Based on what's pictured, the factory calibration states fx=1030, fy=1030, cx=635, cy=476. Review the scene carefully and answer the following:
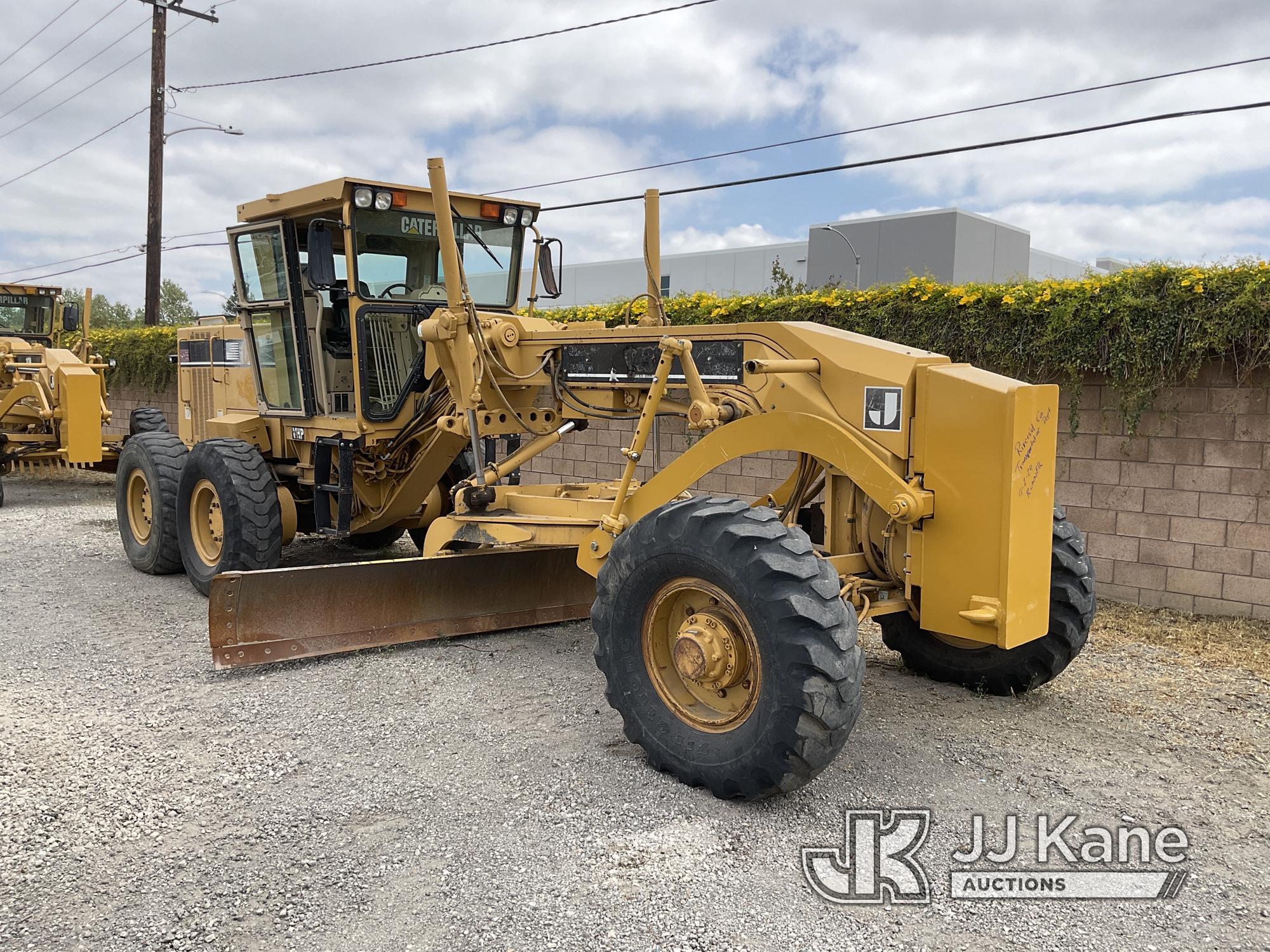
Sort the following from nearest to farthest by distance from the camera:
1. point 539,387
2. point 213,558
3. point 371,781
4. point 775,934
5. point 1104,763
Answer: point 775,934 < point 371,781 < point 1104,763 < point 539,387 < point 213,558

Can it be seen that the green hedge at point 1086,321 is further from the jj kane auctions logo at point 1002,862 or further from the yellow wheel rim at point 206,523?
the jj kane auctions logo at point 1002,862

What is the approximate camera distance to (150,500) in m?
8.20

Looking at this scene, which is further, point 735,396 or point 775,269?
point 775,269

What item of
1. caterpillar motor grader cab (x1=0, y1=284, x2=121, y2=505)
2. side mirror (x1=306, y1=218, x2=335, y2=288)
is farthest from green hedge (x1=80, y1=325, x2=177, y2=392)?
side mirror (x1=306, y1=218, x2=335, y2=288)

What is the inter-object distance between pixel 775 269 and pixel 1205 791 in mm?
11747

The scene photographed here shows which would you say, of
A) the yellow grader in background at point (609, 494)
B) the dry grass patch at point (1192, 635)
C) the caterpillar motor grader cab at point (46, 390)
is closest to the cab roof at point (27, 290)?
the caterpillar motor grader cab at point (46, 390)

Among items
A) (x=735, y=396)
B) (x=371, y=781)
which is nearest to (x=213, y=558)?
(x=371, y=781)

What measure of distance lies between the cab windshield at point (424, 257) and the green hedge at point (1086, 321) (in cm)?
100

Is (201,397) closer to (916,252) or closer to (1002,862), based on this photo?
(1002,862)

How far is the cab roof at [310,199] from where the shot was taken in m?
6.63

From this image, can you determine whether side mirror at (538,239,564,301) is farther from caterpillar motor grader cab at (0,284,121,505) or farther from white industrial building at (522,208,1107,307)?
white industrial building at (522,208,1107,307)

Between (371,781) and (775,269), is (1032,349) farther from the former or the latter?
(775,269)

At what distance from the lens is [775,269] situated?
15102 mm

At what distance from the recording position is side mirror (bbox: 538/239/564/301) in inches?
274
